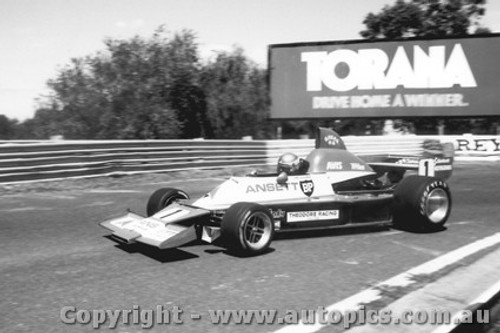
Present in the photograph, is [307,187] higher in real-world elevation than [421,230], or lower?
higher

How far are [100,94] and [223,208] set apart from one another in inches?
718

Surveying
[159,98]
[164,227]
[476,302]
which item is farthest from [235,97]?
[476,302]

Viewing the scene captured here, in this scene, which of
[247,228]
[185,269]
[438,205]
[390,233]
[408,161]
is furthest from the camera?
[408,161]

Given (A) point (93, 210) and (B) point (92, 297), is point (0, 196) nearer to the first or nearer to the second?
(A) point (93, 210)

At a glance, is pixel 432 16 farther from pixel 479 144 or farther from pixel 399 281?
pixel 399 281

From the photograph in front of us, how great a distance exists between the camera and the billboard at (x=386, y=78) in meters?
23.2

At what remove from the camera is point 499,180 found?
1279 cm

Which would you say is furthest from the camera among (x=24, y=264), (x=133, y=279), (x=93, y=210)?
(x=93, y=210)

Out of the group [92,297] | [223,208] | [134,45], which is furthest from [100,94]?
[92,297]

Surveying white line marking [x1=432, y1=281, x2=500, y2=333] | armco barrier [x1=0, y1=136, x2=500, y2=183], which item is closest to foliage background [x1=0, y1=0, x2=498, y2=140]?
armco barrier [x1=0, y1=136, x2=500, y2=183]

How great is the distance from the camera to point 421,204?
650 cm

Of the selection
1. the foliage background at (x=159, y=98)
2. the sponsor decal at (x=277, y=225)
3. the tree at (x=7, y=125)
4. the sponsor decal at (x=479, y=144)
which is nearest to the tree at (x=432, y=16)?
the foliage background at (x=159, y=98)

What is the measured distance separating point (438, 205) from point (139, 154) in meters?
8.39

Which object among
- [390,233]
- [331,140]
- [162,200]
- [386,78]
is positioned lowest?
[390,233]
